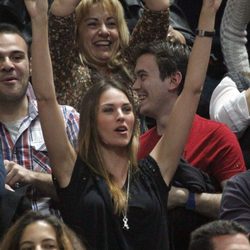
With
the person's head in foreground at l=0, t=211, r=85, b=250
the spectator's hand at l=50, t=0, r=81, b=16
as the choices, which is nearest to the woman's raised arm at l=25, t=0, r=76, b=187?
the person's head in foreground at l=0, t=211, r=85, b=250

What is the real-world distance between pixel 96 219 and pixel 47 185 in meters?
0.54

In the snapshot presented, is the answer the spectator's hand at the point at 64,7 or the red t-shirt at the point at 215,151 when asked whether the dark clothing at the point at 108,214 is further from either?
the spectator's hand at the point at 64,7

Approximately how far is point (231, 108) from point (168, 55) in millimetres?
485

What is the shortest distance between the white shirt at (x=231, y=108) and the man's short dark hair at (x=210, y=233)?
5.06ft

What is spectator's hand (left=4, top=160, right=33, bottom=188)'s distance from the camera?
5.46 m

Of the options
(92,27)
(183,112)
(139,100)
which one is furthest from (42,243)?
(92,27)

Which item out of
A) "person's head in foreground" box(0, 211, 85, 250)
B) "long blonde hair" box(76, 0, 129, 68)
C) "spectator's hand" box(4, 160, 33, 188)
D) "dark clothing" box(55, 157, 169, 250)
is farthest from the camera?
"long blonde hair" box(76, 0, 129, 68)

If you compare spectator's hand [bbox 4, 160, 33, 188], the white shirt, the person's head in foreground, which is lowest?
the person's head in foreground

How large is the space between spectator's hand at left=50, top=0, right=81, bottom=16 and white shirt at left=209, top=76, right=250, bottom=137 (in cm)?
96

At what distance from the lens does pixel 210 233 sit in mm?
4602

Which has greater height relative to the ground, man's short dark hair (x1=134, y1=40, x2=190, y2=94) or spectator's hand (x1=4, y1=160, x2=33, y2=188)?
man's short dark hair (x1=134, y1=40, x2=190, y2=94)

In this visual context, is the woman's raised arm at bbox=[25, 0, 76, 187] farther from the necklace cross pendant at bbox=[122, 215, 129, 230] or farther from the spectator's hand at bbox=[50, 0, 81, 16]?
the spectator's hand at bbox=[50, 0, 81, 16]

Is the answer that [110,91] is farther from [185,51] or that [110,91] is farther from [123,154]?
[185,51]

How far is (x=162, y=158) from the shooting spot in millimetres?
5320
